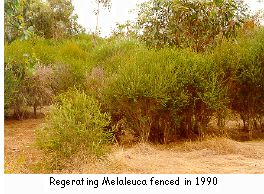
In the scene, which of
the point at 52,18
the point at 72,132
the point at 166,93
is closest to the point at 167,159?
the point at 166,93

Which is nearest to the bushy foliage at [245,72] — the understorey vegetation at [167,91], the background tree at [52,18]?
the understorey vegetation at [167,91]

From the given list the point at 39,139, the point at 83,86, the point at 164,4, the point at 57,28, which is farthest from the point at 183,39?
the point at 57,28

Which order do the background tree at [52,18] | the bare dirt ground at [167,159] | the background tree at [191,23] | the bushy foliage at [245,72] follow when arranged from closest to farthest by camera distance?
1. the bare dirt ground at [167,159]
2. the bushy foliage at [245,72]
3. the background tree at [191,23]
4. the background tree at [52,18]

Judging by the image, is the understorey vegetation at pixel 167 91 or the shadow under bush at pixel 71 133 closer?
the shadow under bush at pixel 71 133

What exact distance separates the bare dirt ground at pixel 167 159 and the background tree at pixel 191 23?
373 cm

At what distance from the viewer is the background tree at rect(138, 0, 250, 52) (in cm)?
1573

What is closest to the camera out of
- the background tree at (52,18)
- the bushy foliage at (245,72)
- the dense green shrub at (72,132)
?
the dense green shrub at (72,132)

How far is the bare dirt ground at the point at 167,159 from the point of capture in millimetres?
10039

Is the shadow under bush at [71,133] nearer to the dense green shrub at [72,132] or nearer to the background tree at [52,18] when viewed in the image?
the dense green shrub at [72,132]

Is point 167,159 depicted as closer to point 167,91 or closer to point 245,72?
point 167,91

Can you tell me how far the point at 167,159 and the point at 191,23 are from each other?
5.94 m

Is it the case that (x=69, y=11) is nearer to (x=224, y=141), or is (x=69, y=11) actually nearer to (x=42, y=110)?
(x=42, y=110)

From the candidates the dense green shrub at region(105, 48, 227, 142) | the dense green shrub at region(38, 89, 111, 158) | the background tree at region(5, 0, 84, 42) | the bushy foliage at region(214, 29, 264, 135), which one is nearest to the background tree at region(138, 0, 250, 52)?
the bushy foliage at region(214, 29, 264, 135)

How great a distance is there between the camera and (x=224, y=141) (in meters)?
13.1
